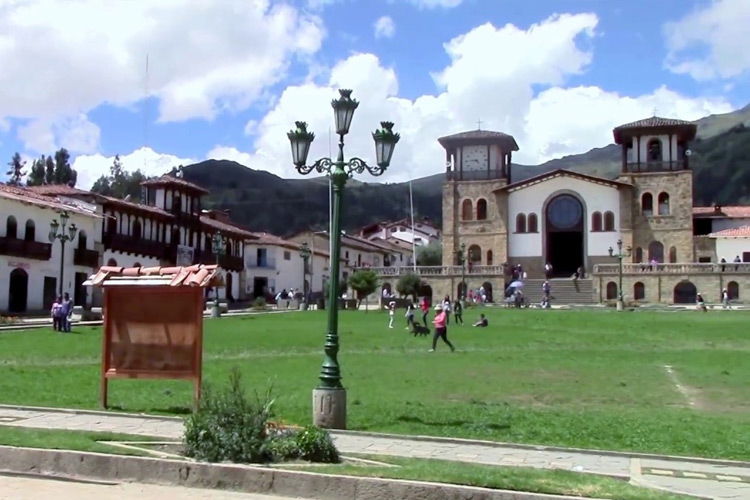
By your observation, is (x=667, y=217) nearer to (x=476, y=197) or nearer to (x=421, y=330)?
(x=476, y=197)

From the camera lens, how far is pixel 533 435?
10.9m

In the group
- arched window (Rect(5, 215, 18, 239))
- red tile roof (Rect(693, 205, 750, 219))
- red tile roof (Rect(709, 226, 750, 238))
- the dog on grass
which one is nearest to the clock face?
red tile roof (Rect(709, 226, 750, 238))

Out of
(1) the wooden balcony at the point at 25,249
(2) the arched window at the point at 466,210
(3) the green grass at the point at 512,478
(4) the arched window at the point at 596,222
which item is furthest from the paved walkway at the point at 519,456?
(2) the arched window at the point at 466,210

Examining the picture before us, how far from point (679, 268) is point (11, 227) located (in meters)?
42.8

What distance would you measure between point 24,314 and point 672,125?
51.2 metres

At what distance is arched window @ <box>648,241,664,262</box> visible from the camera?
227ft

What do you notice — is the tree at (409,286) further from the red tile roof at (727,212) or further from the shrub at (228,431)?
the shrub at (228,431)

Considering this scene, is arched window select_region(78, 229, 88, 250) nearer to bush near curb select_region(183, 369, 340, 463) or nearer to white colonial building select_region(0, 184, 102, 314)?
white colonial building select_region(0, 184, 102, 314)

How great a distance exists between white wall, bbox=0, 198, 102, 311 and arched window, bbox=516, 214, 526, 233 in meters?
34.9

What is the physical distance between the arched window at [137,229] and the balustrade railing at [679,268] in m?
31.9

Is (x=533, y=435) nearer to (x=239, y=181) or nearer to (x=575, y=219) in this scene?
(x=575, y=219)

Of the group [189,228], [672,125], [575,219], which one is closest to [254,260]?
[189,228]

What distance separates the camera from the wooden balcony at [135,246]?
56.2 meters

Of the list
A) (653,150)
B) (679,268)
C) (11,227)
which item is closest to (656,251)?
(653,150)
